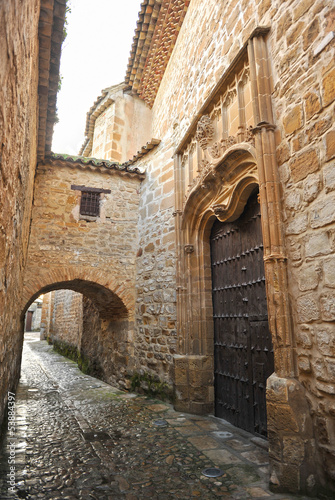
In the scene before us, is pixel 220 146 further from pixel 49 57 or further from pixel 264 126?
pixel 49 57

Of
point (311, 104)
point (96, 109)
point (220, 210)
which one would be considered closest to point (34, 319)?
point (96, 109)

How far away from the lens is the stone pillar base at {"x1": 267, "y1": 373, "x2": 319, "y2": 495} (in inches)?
99.0

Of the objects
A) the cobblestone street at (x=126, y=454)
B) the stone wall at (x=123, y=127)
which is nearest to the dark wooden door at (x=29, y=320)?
the stone wall at (x=123, y=127)

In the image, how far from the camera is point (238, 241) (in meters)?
4.51

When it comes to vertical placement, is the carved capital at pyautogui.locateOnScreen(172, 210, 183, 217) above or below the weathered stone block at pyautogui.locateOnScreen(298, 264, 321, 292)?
above

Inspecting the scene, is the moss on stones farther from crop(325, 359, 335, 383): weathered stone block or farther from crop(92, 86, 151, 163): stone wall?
crop(92, 86, 151, 163): stone wall

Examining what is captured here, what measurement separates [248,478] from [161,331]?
3.15 meters

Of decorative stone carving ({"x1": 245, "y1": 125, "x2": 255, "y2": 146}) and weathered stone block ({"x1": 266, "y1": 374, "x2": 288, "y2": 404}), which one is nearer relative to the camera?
weathered stone block ({"x1": 266, "y1": 374, "x2": 288, "y2": 404})

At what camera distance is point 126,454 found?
3338 millimetres

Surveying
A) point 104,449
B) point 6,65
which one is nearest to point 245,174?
point 6,65

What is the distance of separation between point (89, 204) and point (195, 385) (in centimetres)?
431

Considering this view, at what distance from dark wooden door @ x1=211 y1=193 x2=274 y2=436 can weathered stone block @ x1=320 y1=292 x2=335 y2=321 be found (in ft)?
3.93

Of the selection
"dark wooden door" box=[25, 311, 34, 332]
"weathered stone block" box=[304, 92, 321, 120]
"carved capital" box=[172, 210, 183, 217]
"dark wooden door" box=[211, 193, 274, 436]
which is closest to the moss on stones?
"dark wooden door" box=[211, 193, 274, 436]

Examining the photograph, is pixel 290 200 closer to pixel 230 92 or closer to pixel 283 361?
pixel 283 361
